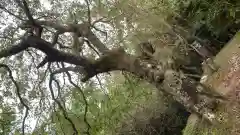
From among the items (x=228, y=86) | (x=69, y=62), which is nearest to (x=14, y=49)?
(x=69, y=62)

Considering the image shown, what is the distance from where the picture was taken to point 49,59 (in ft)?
27.0

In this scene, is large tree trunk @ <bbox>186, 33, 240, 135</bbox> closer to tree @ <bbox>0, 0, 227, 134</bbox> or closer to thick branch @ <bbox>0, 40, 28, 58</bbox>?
tree @ <bbox>0, 0, 227, 134</bbox>

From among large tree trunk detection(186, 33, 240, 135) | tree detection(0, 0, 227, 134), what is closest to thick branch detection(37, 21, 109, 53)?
tree detection(0, 0, 227, 134)

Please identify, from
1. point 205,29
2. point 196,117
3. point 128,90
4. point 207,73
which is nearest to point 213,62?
point 207,73

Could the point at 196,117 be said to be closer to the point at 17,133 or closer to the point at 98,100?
the point at 98,100

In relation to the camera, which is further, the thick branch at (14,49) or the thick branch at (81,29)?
the thick branch at (81,29)

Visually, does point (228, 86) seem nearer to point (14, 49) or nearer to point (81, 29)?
point (81, 29)

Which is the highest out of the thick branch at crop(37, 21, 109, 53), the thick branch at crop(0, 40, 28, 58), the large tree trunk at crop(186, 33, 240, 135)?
the thick branch at crop(37, 21, 109, 53)

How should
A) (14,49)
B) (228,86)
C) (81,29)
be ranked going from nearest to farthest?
1. (14,49)
2. (228,86)
3. (81,29)

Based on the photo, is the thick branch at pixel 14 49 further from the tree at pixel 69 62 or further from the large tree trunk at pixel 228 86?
the large tree trunk at pixel 228 86

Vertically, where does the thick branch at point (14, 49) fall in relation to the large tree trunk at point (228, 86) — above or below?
above

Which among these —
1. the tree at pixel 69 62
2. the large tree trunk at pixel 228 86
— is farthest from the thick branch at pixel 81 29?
the large tree trunk at pixel 228 86

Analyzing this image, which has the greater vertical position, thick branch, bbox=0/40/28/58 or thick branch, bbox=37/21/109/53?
thick branch, bbox=37/21/109/53

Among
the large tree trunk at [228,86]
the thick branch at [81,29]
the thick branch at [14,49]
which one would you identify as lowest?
the large tree trunk at [228,86]
